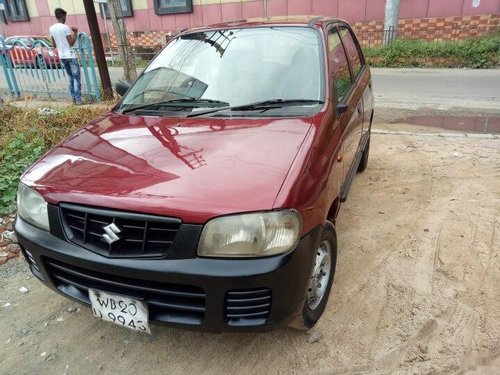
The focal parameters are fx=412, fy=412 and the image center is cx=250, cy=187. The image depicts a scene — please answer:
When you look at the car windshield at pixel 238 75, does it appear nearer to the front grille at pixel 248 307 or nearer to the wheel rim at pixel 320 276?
the wheel rim at pixel 320 276

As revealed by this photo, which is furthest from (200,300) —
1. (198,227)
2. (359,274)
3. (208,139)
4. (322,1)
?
(322,1)

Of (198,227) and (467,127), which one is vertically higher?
(198,227)

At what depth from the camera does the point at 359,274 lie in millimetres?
2902

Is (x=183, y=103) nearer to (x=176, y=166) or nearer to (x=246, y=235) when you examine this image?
(x=176, y=166)

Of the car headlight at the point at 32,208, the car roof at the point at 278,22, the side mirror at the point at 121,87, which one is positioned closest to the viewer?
the car headlight at the point at 32,208

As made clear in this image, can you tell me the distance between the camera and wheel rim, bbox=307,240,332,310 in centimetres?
232

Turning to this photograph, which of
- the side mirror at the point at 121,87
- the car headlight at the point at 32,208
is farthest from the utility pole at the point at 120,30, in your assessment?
the car headlight at the point at 32,208

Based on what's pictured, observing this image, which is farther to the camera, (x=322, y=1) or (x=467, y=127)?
(x=322, y=1)

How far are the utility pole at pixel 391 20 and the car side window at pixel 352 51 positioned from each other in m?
10.0

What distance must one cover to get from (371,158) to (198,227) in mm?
3803

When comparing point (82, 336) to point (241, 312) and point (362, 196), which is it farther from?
point (362, 196)

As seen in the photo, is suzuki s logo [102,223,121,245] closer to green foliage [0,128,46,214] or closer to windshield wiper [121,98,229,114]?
windshield wiper [121,98,229,114]

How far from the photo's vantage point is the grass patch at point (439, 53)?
38.9ft

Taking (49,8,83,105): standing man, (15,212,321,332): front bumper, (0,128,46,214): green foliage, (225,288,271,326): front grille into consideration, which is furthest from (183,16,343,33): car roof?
(49,8,83,105): standing man
